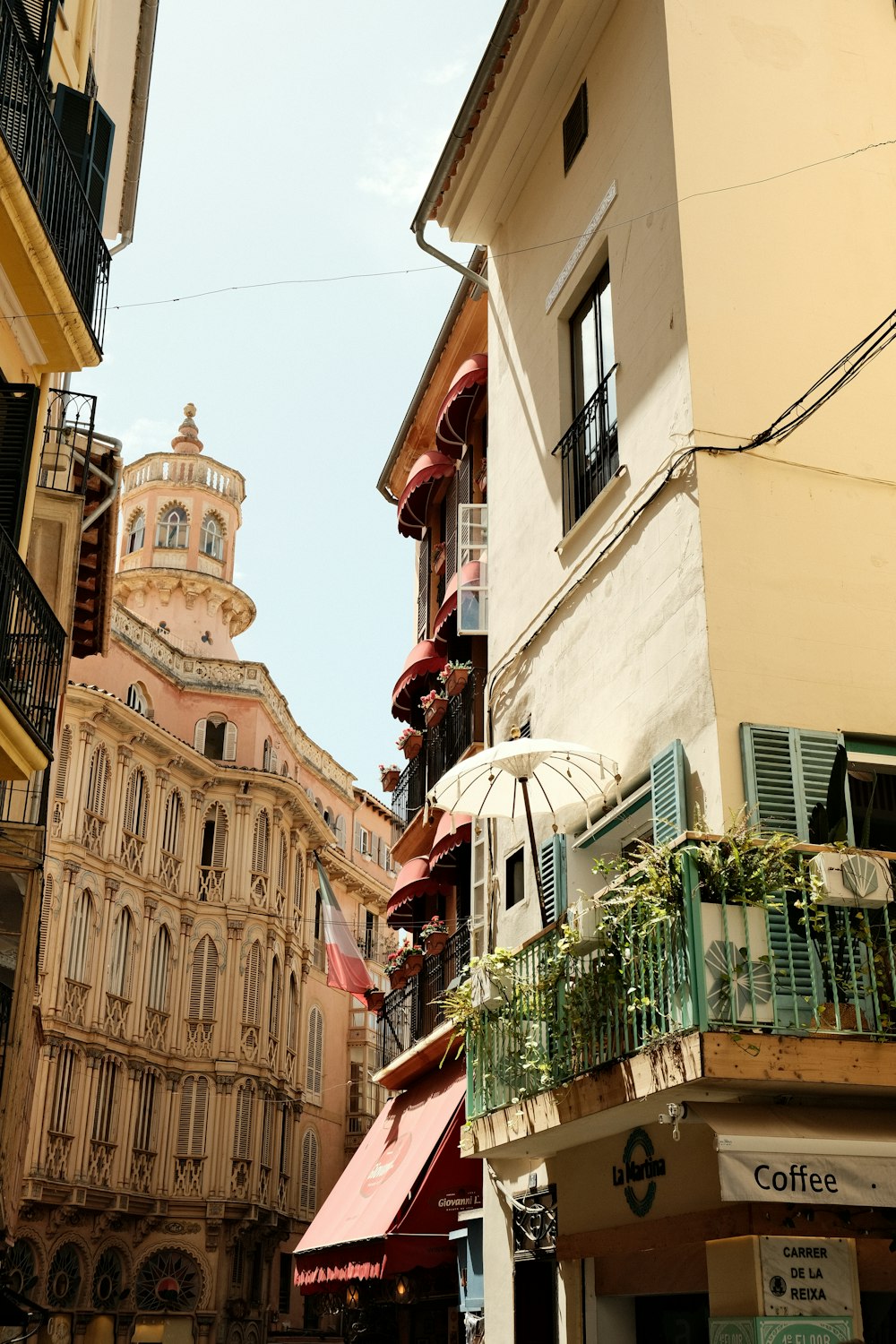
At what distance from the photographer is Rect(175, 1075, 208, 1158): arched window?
37.1 metres

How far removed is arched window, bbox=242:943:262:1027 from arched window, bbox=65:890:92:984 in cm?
629

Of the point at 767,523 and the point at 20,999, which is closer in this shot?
the point at 767,523

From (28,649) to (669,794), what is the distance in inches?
204

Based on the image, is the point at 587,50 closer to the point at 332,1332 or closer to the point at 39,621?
the point at 39,621

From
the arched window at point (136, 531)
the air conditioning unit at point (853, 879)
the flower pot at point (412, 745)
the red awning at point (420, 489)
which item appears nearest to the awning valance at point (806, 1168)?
the air conditioning unit at point (853, 879)

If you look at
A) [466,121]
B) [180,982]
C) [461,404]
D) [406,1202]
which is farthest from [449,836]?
[180,982]

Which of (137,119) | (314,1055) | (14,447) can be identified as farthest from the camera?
(314,1055)

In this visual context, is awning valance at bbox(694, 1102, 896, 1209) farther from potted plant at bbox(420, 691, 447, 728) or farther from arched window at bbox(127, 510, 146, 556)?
arched window at bbox(127, 510, 146, 556)

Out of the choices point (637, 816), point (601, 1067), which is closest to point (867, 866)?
point (601, 1067)

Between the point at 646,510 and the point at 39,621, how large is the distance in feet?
15.7

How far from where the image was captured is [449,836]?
701 inches

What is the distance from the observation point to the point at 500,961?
33.7 feet

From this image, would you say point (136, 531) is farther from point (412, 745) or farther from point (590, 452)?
point (590, 452)

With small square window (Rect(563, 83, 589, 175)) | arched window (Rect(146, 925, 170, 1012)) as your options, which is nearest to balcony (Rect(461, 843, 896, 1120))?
small square window (Rect(563, 83, 589, 175))
